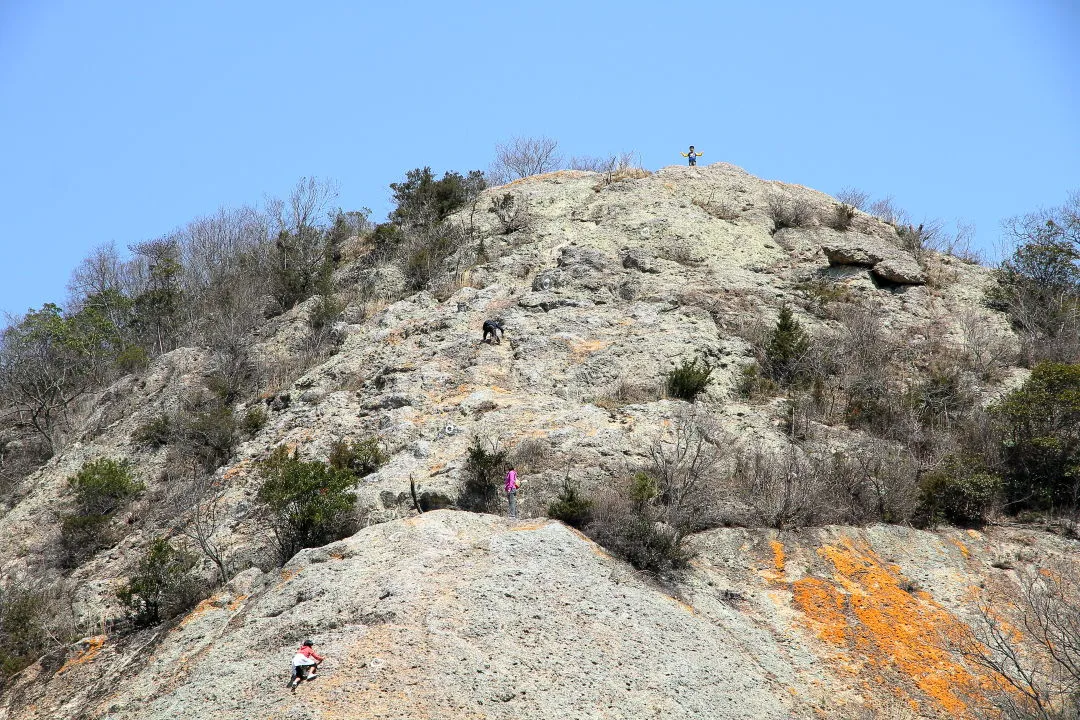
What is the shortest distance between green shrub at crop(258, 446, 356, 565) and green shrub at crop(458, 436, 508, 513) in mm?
2060

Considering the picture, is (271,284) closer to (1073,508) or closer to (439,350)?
(439,350)

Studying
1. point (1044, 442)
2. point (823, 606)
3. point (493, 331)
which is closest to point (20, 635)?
point (493, 331)

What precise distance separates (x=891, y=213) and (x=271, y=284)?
20752mm

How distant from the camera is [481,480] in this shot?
55.5 feet

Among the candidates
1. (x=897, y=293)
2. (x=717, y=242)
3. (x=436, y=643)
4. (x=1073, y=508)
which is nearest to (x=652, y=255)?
(x=717, y=242)

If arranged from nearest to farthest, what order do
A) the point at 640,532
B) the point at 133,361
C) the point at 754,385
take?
the point at 640,532
the point at 754,385
the point at 133,361

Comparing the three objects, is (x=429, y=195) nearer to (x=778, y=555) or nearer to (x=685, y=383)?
(x=685, y=383)

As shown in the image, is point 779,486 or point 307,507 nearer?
point 307,507

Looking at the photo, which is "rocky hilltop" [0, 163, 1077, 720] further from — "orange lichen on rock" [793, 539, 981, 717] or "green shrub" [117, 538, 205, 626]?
"green shrub" [117, 538, 205, 626]

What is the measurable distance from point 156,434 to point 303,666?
12842 mm

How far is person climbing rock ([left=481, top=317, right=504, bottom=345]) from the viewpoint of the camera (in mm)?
21891

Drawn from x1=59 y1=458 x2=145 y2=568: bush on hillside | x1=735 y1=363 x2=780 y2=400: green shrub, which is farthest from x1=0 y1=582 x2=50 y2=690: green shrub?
x1=735 y1=363 x2=780 y2=400: green shrub

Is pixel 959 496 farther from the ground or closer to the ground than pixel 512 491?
closer to the ground

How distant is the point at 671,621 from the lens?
1363 centimetres
